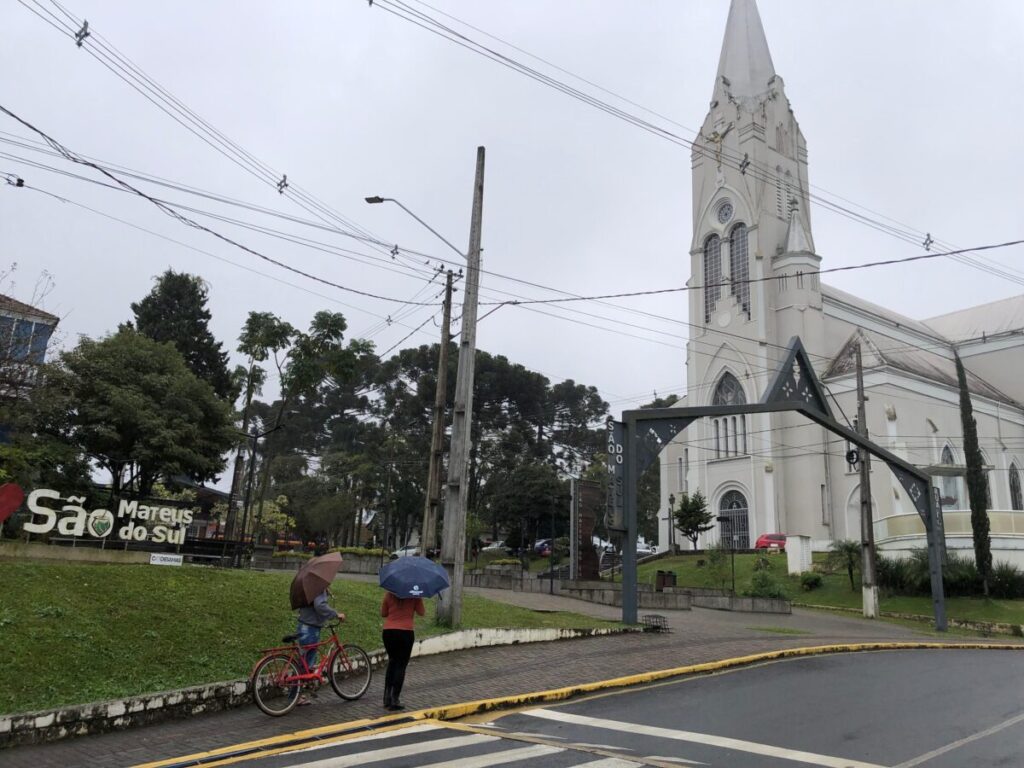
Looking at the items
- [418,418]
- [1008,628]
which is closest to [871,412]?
[1008,628]

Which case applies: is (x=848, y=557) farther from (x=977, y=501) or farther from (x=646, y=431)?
(x=646, y=431)

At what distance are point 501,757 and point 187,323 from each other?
44363mm

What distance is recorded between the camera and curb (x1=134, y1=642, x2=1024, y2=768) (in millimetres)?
6656

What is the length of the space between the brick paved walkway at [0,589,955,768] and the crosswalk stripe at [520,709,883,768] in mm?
1313

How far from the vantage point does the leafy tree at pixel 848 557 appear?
30.6 metres

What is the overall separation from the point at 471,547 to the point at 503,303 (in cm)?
2924

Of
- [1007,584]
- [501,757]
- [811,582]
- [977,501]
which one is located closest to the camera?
[501,757]

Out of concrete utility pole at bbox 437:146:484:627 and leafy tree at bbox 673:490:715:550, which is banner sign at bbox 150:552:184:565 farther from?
leafy tree at bbox 673:490:715:550

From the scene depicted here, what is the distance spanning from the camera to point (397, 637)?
833cm

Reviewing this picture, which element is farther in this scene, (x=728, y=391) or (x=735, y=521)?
(x=728, y=391)

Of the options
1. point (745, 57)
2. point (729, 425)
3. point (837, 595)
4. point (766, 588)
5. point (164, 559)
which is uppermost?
point (745, 57)

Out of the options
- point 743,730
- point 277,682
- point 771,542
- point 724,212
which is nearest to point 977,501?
point 771,542

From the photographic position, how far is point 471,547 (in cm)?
4438

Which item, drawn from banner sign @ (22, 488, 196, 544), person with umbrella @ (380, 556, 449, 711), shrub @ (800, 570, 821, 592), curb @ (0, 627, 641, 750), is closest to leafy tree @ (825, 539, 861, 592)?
shrub @ (800, 570, 821, 592)
